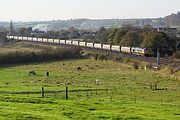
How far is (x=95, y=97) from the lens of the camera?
114ft

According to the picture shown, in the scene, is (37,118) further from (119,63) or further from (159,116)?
(119,63)

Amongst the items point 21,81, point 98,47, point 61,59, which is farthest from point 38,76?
point 98,47

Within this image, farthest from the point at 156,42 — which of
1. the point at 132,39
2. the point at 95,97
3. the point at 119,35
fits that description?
the point at 95,97

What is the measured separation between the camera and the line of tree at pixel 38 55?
78175 mm

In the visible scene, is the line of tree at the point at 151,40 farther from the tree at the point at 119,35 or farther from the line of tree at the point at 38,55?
the line of tree at the point at 38,55

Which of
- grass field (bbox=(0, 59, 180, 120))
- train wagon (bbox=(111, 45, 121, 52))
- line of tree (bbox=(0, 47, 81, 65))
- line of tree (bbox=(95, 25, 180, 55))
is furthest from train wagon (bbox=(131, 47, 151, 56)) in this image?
line of tree (bbox=(0, 47, 81, 65))

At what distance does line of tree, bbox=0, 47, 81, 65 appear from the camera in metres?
78.2

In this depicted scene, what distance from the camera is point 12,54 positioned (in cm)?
7944

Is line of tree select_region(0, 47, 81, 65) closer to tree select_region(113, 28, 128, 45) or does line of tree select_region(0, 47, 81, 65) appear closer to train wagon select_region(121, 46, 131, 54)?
train wagon select_region(121, 46, 131, 54)

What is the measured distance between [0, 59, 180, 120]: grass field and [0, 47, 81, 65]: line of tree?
14.8 m

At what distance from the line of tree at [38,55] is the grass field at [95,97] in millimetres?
14779

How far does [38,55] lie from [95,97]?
51306 mm

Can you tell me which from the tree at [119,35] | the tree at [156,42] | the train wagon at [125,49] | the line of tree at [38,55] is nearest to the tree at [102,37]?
the tree at [119,35]

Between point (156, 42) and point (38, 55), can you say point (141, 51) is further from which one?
point (38, 55)
